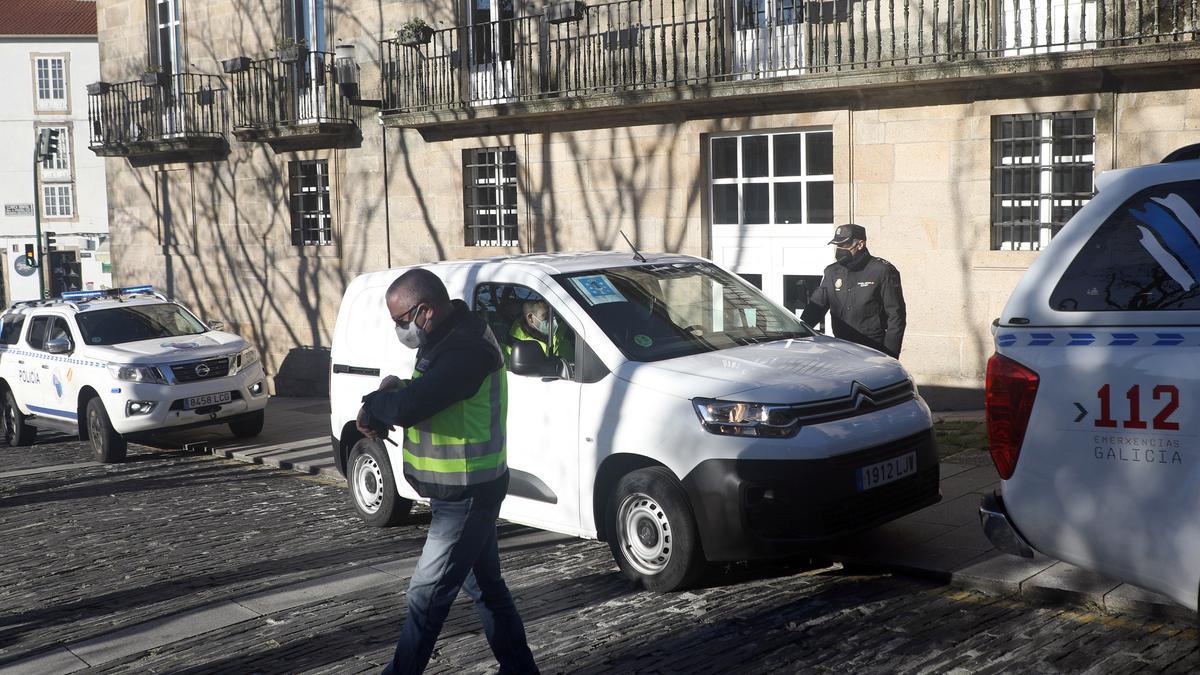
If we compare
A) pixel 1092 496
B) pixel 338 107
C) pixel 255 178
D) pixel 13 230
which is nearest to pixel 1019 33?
pixel 1092 496

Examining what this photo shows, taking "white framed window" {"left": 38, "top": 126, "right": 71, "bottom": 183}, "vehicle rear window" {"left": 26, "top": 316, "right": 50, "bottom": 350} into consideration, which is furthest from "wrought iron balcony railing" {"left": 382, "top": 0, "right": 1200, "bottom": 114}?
"white framed window" {"left": 38, "top": 126, "right": 71, "bottom": 183}

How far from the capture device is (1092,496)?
433cm

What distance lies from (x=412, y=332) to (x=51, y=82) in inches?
2463

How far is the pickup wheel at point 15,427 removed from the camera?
16.3 meters

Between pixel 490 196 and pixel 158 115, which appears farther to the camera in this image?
pixel 158 115

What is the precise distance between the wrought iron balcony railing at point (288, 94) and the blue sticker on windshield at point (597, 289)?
514 inches

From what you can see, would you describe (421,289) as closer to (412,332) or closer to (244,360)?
(412,332)

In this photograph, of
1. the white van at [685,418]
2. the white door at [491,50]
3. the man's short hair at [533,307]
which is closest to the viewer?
the white van at [685,418]

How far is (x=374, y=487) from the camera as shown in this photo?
30.0 feet

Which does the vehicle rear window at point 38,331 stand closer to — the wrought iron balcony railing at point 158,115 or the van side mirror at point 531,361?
the wrought iron balcony railing at point 158,115

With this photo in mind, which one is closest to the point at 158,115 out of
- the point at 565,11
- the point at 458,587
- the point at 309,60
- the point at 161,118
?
the point at 161,118

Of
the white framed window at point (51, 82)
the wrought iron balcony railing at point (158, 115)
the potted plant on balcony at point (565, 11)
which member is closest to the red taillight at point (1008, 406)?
the potted plant on balcony at point (565, 11)

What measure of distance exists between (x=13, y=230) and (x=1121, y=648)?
63402 mm

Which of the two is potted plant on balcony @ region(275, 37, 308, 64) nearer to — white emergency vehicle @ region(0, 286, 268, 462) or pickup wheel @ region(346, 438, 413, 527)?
white emergency vehicle @ region(0, 286, 268, 462)
